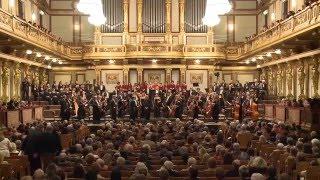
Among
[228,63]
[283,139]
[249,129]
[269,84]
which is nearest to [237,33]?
[228,63]

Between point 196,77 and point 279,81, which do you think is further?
point 196,77

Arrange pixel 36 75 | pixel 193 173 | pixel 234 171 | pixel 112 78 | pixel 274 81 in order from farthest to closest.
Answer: pixel 112 78
pixel 36 75
pixel 274 81
pixel 234 171
pixel 193 173

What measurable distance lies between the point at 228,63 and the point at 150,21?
21.3ft

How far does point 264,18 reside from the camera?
1470 inches

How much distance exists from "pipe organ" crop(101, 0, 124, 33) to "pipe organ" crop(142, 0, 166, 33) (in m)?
1.65

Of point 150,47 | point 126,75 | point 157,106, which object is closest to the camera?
point 157,106

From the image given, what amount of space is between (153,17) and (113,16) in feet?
9.31

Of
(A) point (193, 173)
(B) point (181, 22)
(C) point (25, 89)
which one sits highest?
(B) point (181, 22)

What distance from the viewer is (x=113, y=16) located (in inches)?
1458

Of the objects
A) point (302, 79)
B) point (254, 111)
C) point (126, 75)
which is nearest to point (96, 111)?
point (254, 111)

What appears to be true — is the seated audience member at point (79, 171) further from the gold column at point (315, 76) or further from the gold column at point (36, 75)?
the gold column at point (36, 75)

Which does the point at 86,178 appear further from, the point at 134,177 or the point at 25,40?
the point at 25,40

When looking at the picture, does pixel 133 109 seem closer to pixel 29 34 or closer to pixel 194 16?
pixel 29 34

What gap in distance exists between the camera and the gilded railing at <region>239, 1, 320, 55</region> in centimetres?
1908
